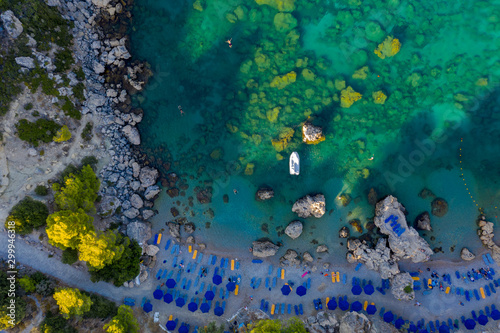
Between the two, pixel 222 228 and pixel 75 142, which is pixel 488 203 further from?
pixel 75 142

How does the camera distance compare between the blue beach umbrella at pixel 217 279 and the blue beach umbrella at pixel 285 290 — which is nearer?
the blue beach umbrella at pixel 285 290

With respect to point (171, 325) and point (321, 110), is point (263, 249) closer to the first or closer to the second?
point (171, 325)

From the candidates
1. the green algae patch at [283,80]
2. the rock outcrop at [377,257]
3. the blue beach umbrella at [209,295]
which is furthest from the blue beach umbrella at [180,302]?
the green algae patch at [283,80]

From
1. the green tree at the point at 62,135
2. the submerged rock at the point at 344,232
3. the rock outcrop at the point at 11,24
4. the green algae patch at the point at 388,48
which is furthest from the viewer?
the submerged rock at the point at 344,232

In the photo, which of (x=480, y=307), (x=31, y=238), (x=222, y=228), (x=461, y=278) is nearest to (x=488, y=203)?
(x=461, y=278)

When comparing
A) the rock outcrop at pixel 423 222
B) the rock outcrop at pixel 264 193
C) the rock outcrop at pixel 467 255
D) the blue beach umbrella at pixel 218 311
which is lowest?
the blue beach umbrella at pixel 218 311

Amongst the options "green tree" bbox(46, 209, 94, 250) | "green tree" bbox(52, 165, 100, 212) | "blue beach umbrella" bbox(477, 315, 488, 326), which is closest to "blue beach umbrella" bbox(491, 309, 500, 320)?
"blue beach umbrella" bbox(477, 315, 488, 326)

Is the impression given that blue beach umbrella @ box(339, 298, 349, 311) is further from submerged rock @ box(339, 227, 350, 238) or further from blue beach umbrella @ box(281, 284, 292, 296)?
submerged rock @ box(339, 227, 350, 238)

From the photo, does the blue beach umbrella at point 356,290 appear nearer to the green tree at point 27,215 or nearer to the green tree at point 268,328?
the green tree at point 268,328
